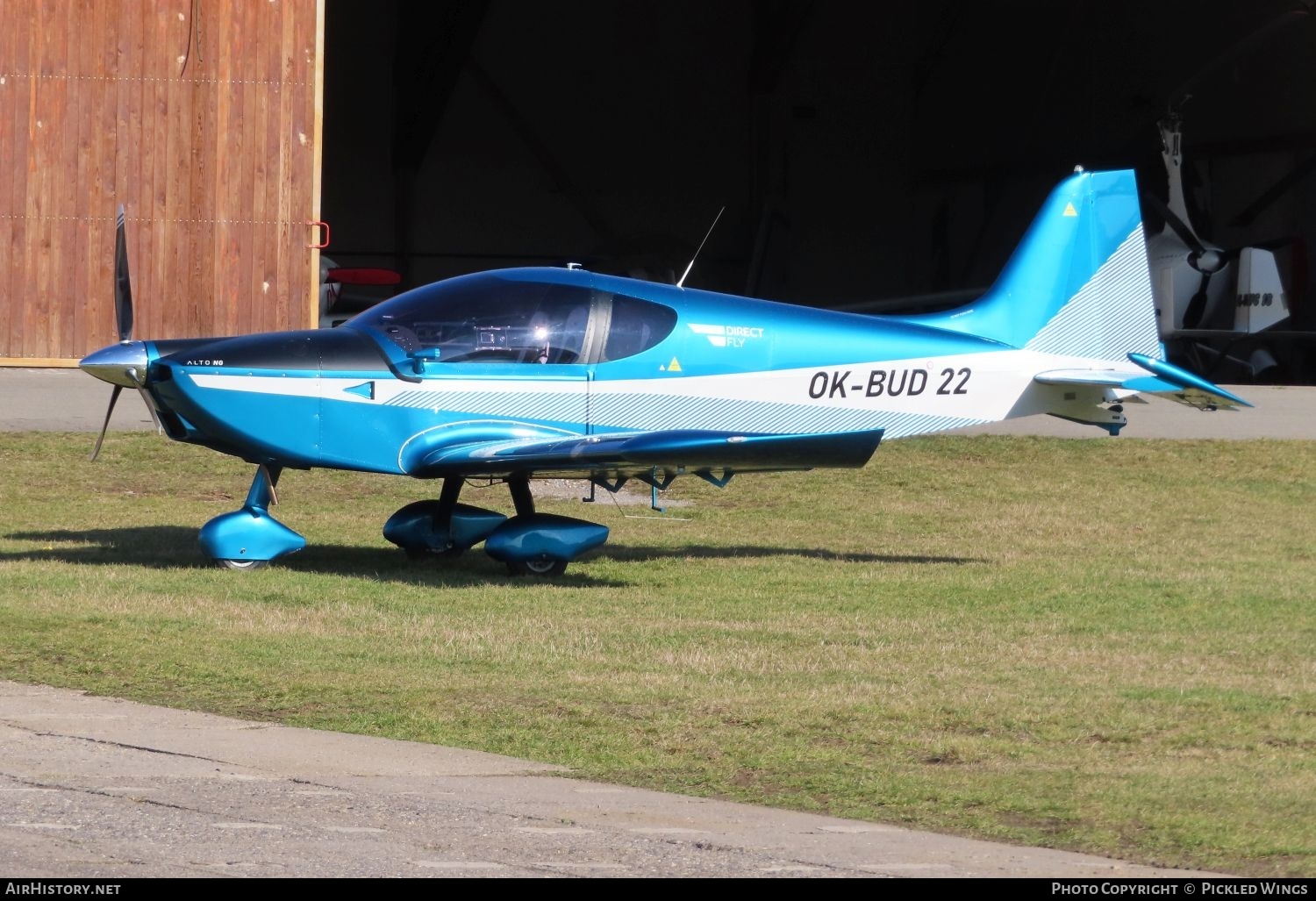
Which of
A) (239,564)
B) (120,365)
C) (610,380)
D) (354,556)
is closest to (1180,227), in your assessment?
(610,380)

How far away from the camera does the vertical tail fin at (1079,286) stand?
39.5 feet

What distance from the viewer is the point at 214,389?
1018cm

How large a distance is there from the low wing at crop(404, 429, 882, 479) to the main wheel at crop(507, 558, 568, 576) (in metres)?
0.58

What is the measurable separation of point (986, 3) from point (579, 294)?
2754 centimetres

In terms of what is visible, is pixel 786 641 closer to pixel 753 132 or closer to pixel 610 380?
pixel 610 380

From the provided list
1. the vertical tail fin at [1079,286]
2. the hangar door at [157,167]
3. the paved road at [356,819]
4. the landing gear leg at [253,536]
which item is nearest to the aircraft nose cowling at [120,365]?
the landing gear leg at [253,536]

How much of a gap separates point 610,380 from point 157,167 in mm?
10353

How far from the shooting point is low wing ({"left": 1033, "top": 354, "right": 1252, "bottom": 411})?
38.4 feet

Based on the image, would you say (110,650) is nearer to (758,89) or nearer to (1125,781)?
(1125,781)

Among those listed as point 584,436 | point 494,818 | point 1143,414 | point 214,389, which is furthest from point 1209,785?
point 1143,414

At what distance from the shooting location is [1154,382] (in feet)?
38.8

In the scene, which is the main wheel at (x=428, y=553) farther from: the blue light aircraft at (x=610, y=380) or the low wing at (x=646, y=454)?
the low wing at (x=646, y=454)

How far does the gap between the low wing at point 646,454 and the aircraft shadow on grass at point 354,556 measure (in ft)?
2.34

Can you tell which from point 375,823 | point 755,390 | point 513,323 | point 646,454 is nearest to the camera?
point 375,823
